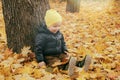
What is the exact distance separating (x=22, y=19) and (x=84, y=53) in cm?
125

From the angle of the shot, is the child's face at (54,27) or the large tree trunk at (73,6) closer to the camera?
the child's face at (54,27)

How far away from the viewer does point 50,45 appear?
13.5 feet

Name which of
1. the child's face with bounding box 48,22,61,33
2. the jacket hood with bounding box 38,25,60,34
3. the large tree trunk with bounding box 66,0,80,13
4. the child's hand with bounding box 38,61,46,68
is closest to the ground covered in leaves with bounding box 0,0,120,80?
the child's hand with bounding box 38,61,46,68

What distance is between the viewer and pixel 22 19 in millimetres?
4199

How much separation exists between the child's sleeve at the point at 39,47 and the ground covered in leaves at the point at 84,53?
118 millimetres

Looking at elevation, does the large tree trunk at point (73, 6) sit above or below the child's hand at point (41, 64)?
above

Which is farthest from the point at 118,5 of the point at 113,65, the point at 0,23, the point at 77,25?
the point at 113,65

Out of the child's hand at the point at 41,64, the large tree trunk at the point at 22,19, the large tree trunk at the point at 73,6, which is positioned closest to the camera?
the child's hand at the point at 41,64

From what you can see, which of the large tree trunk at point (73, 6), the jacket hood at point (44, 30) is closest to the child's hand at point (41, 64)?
the jacket hood at point (44, 30)

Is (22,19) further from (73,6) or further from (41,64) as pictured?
(73,6)

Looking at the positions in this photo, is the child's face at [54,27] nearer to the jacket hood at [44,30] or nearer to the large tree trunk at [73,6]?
the jacket hood at [44,30]

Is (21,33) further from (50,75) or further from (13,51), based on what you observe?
(50,75)

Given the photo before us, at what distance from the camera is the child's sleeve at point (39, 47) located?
396 centimetres

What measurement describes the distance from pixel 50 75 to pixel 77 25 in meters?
4.19
